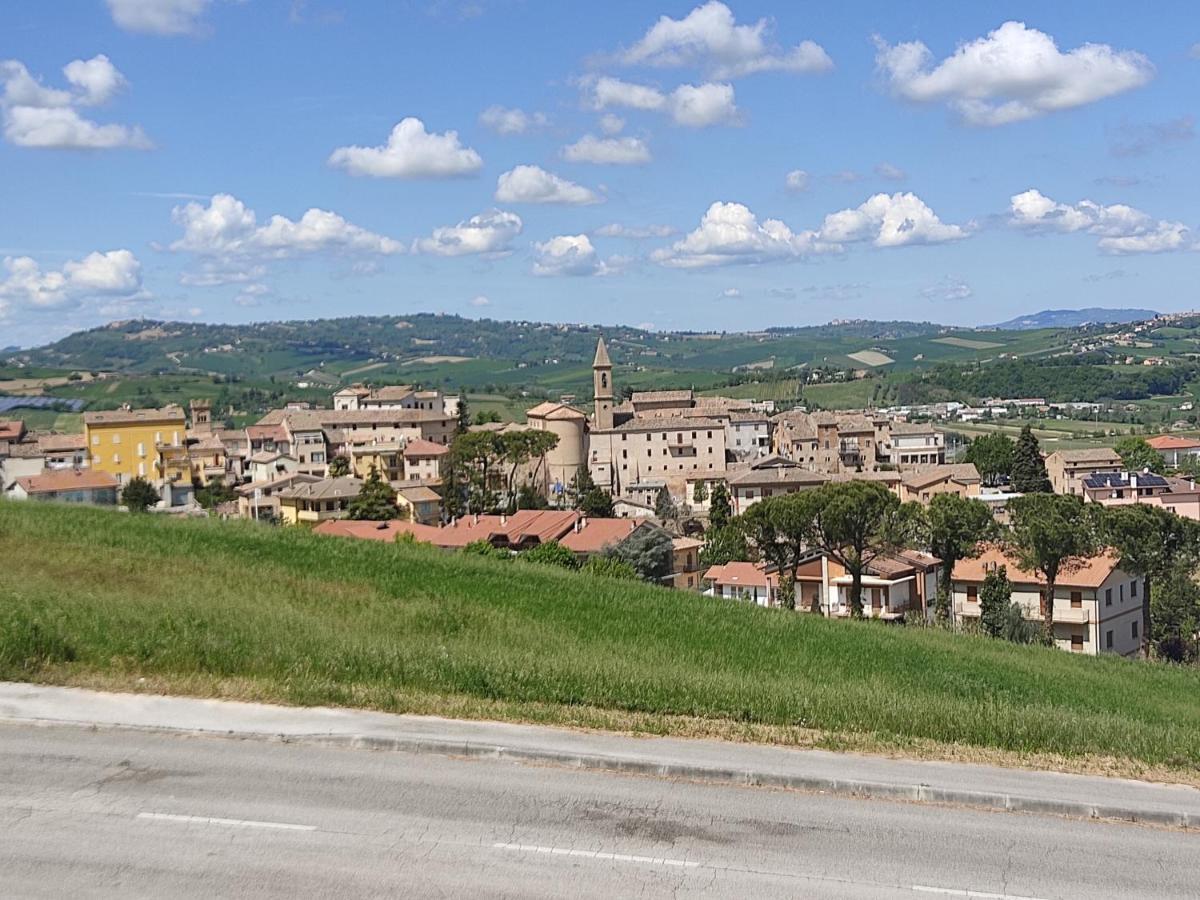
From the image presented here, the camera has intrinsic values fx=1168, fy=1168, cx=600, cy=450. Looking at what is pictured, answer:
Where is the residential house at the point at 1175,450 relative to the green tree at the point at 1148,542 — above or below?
below

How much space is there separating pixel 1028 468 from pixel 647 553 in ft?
179

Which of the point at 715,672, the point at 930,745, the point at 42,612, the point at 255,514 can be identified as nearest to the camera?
the point at 930,745

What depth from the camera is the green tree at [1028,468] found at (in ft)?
313

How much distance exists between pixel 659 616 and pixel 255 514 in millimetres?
64265

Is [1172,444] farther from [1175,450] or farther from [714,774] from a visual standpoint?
[714,774]

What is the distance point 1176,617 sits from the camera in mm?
43781

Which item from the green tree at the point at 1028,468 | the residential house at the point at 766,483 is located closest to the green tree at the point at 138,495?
the residential house at the point at 766,483

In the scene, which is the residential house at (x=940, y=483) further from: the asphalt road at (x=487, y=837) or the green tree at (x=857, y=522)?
the asphalt road at (x=487, y=837)

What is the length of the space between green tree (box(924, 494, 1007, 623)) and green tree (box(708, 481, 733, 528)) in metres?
29.6

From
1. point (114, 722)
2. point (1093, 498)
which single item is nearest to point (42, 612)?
point (114, 722)

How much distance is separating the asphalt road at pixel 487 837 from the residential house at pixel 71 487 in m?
69.9

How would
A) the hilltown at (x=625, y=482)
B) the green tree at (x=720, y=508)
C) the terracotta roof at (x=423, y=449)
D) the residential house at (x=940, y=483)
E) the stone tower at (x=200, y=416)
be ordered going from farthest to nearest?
the stone tower at (x=200, y=416)
the terracotta roof at (x=423, y=449)
the residential house at (x=940, y=483)
the green tree at (x=720, y=508)
the hilltown at (x=625, y=482)

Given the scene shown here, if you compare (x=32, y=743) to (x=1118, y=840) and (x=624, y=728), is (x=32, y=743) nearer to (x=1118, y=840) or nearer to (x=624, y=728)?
(x=624, y=728)

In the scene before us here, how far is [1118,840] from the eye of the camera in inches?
339
